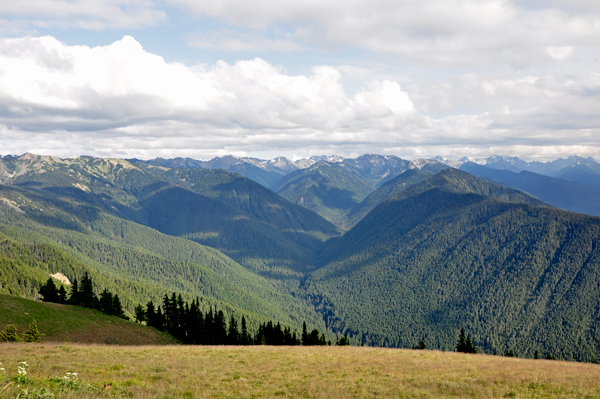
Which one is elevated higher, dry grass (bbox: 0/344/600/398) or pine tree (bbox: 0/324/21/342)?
dry grass (bbox: 0/344/600/398)

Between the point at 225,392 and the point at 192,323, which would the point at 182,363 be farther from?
the point at 192,323

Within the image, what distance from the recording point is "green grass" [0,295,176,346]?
64.0m

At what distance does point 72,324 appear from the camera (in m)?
70.1

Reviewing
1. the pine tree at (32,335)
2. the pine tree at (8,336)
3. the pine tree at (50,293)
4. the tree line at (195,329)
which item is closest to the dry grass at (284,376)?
the pine tree at (8,336)

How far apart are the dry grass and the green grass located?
92.7ft

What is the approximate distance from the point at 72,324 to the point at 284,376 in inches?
2443

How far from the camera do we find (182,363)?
35625 mm

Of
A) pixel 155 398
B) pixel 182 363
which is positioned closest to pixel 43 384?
pixel 155 398

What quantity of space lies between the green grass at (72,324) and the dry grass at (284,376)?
28.2 metres

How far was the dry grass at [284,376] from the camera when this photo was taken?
24984mm

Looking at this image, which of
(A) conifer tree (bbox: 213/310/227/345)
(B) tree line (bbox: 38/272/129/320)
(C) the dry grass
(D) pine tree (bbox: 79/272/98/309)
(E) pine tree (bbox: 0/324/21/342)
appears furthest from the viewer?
(A) conifer tree (bbox: 213/310/227/345)

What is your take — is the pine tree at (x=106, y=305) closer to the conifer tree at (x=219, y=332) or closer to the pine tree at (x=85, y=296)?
the pine tree at (x=85, y=296)

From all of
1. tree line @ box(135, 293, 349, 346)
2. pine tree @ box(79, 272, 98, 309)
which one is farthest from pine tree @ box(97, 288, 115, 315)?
tree line @ box(135, 293, 349, 346)

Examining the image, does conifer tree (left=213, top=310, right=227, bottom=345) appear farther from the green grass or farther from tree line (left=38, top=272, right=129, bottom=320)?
tree line (left=38, top=272, right=129, bottom=320)
